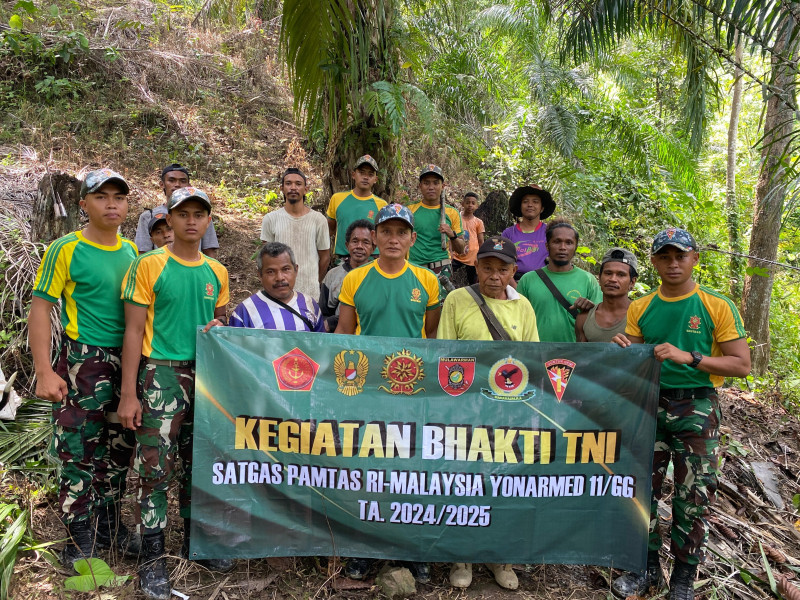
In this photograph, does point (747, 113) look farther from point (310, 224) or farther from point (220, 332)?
point (220, 332)

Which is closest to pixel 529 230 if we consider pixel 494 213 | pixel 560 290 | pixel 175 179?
pixel 560 290

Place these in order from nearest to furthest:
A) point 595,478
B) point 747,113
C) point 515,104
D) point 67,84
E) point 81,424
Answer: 1. point 81,424
2. point 595,478
3. point 67,84
4. point 515,104
5. point 747,113

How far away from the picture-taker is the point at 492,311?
372 cm

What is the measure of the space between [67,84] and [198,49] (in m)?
3.71

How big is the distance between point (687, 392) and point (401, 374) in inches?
66.1

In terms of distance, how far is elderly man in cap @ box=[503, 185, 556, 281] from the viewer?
546cm

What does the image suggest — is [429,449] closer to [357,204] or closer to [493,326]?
[493,326]

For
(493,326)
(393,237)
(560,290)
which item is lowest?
(493,326)

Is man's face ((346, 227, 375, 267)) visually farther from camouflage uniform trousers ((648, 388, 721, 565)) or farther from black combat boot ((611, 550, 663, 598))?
black combat boot ((611, 550, 663, 598))

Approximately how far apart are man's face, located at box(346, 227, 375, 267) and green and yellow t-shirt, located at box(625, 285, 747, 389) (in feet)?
7.53

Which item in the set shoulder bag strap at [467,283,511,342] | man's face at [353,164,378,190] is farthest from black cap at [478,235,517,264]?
man's face at [353,164,378,190]

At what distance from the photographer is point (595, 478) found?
357 centimetres

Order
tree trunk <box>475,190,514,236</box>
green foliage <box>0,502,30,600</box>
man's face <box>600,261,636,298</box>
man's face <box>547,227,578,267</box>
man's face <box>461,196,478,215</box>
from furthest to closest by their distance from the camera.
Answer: tree trunk <box>475,190,514,236</box>, man's face <box>461,196,478,215</box>, man's face <box>547,227,578,267</box>, man's face <box>600,261,636,298</box>, green foliage <box>0,502,30,600</box>

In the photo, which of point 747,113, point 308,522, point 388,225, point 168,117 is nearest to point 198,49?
point 168,117
